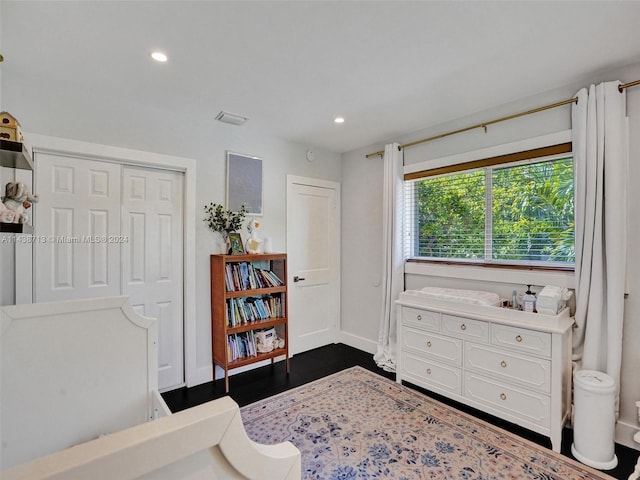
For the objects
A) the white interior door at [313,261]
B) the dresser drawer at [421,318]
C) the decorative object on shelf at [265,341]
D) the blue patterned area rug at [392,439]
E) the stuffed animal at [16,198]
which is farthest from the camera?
the white interior door at [313,261]

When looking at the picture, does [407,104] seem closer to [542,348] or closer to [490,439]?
[542,348]

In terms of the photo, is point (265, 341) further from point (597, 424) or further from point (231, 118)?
point (597, 424)

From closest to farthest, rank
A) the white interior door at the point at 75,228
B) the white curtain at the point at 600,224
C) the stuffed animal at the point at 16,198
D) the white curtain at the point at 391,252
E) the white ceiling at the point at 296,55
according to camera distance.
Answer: the stuffed animal at the point at 16,198 → the white ceiling at the point at 296,55 → the white curtain at the point at 600,224 → the white interior door at the point at 75,228 → the white curtain at the point at 391,252

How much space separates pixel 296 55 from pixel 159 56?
2.77 feet

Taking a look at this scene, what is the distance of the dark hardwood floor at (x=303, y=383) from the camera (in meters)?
2.08

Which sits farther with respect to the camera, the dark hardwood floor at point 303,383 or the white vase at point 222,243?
the white vase at point 222,243

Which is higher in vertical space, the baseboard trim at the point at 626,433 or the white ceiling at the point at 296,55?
the white ceiling at the point at 296,55

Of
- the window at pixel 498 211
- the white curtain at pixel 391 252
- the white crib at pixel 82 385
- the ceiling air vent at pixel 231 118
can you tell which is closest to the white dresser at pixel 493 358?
the white curtain at pixel 391 252

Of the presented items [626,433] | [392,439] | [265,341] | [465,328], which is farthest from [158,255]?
[626,433]

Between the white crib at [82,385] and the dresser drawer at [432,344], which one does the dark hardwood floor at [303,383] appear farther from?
the white crib at [82,385]

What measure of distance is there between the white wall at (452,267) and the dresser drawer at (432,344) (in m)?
0.60

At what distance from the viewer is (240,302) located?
3.07m

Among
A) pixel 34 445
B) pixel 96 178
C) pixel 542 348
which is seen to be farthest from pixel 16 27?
pixel 542 348

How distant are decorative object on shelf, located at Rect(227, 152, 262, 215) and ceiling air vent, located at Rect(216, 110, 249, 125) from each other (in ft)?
0.98
